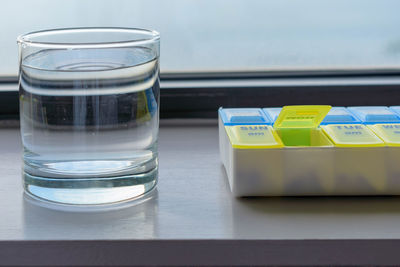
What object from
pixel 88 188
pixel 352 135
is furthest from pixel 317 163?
pixel 88 188

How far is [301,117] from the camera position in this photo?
0.52 metres

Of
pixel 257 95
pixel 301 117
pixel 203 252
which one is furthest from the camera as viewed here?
pixel 257 95

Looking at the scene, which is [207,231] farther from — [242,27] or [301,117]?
[242,27]

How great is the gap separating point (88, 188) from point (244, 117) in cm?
17

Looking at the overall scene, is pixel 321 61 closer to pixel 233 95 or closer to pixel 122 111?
pixel 233 95

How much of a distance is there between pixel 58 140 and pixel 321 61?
0.46 metres

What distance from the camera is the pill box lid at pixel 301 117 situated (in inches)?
20.1

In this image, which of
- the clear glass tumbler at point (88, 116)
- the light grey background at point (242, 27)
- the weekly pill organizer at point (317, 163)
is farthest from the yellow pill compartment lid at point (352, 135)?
the light grey background at point (242, 27)

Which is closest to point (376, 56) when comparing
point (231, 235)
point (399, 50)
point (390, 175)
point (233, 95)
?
point (399, 50)

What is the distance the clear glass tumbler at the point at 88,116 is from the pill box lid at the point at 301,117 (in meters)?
0.13

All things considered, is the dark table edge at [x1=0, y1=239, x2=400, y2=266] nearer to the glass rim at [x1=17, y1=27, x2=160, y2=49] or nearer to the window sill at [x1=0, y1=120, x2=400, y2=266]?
the window sill at [x1=0, y1=120, x2=400, y2=266]

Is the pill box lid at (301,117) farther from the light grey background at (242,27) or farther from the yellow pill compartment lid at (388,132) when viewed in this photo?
the light grey background at (242,27)

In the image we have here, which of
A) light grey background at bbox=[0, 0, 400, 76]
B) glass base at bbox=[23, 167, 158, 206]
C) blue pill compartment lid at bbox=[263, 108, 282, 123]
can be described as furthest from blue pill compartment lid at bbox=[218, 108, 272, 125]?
light grey background at bbox=[0, 0, 400, 76]

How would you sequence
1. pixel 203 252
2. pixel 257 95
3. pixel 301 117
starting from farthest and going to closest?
pixel 257 95 → pixel 301 117 → pixel 203 252
